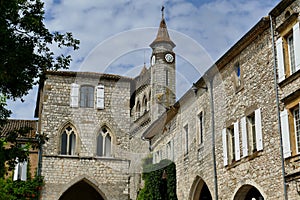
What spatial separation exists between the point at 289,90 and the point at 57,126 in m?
17.1

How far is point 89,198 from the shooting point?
30.8 meters

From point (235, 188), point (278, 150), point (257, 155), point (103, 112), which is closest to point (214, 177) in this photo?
point (235, 188)

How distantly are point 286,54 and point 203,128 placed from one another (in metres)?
6.61

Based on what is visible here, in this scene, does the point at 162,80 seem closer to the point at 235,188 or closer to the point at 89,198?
the point at 89,198

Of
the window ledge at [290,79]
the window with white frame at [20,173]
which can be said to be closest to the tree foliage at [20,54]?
the window ledge at [290,79]

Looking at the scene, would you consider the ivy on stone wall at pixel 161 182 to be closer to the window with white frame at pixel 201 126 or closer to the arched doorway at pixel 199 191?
the arched doorway at pixel 199 191

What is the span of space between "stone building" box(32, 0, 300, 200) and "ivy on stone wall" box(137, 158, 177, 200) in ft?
1.25

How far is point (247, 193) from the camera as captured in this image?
1756 centimetres

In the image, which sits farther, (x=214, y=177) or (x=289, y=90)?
(x=214, y=177)

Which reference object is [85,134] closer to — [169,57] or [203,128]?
[203,128]

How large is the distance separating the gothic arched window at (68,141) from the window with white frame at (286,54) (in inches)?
643

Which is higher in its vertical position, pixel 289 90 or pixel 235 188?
pixel 289 90

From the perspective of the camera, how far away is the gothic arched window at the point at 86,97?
29.5 m

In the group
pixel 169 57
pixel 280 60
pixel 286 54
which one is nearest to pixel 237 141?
pixel 280 60
